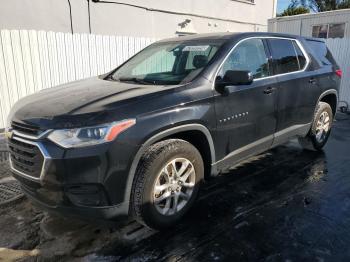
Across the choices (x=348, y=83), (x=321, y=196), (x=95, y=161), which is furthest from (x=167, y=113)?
(x=348, y=83)

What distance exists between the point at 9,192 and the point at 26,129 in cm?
171

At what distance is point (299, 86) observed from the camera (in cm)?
465

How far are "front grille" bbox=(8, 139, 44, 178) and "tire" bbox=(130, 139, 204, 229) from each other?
78 cm

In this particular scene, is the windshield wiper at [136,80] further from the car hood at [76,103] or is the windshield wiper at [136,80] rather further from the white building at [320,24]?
the white building at [320,24]

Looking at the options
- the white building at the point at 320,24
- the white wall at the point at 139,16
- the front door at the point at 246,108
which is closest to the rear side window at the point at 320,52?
the front door at the point at 246,108

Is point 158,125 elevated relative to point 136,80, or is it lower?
lower

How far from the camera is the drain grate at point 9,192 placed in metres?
3.97

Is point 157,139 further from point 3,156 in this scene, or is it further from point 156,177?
point 3,156

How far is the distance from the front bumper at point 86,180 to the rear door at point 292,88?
7.81ft

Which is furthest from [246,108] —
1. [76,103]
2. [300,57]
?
Answer: [76,103]

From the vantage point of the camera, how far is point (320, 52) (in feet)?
17.9

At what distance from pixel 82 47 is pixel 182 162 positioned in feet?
19.2

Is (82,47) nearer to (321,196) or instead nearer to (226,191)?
(226,191)

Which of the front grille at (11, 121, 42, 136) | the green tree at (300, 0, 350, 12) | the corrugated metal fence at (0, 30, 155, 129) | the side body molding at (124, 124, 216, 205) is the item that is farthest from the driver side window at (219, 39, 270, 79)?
the green tree at (300, 0, 350, 12)
